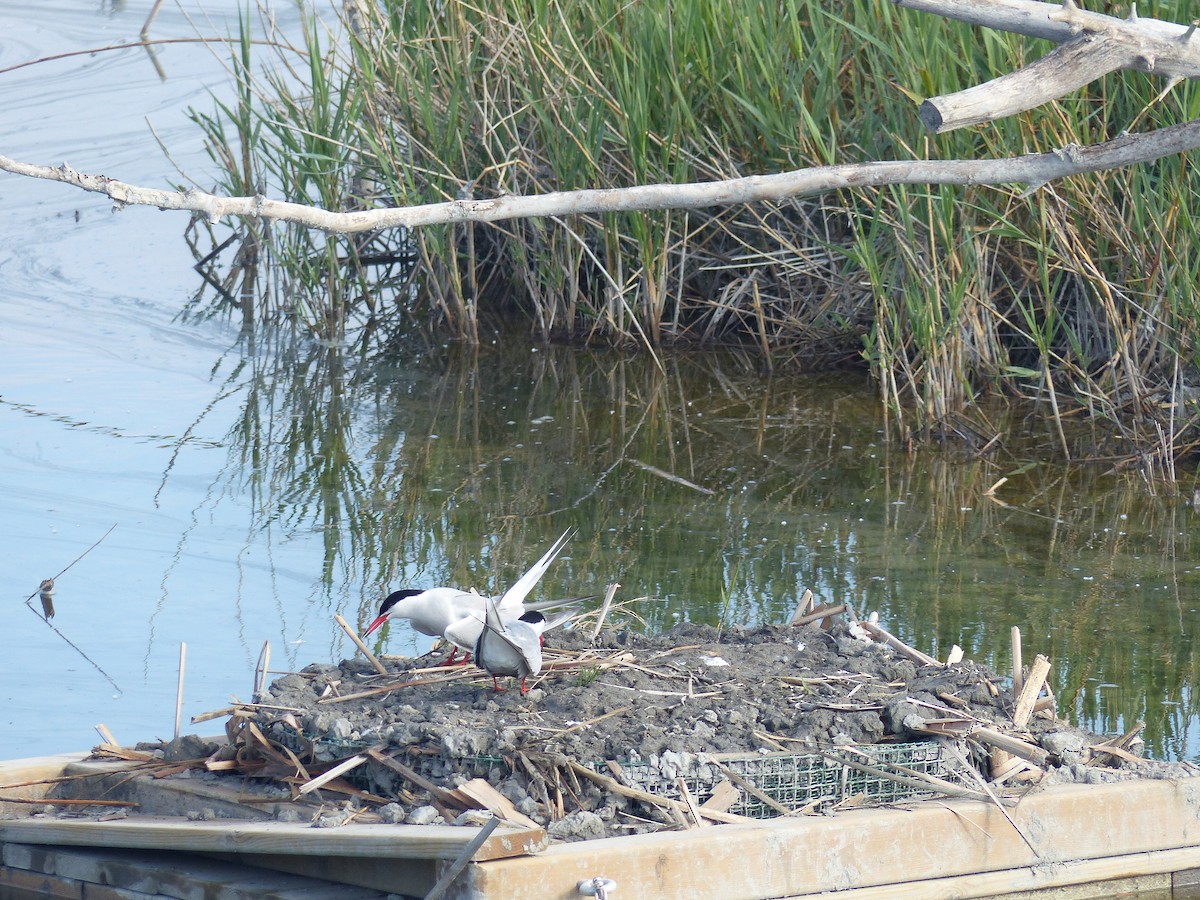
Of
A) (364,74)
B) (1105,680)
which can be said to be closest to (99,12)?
(364,74)

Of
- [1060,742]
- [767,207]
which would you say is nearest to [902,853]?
[1060,742]

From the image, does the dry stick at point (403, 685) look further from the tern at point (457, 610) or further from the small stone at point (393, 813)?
the small stone at point (393, 813)

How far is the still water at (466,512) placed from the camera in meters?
5.13

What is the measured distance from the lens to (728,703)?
3793mm

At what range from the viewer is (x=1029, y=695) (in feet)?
12.9

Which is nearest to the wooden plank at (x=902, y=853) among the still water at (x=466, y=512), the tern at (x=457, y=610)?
the tern at (x=457, y=610)

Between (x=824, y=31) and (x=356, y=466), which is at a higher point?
(x=824, y=31)

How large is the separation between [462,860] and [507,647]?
2.15 feet

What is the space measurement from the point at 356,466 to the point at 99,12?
10.8m

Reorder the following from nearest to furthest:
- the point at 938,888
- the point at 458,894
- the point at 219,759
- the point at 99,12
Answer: the point at 458,894 < the point at 938,888 < the point at 219,759 < the point at 99,12

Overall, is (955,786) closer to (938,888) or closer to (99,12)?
(938,888)

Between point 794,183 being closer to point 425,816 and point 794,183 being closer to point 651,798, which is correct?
point 651,798

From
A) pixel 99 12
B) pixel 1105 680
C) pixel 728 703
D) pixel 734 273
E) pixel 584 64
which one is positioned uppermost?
pixel 99 12

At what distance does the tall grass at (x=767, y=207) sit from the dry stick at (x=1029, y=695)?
8.94 feet
